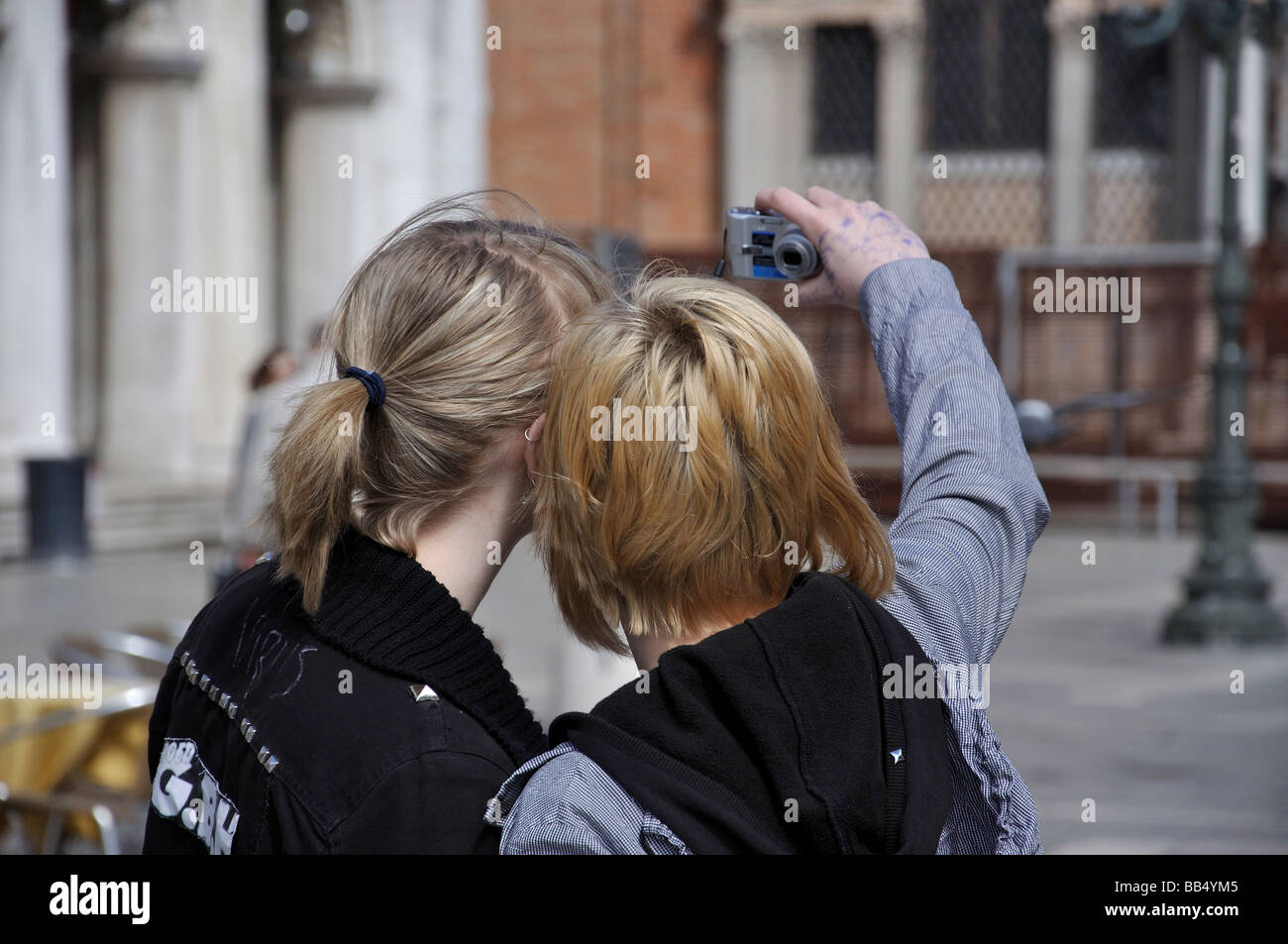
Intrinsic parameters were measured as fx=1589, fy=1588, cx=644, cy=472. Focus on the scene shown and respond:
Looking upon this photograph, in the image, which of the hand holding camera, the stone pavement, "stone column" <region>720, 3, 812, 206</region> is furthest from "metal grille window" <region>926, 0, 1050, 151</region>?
the hand holding camera

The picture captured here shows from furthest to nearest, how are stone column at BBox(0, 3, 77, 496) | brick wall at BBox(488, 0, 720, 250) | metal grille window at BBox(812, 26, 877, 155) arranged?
1. brick wall at BBox(488, 0, 720, 250)
2. metal grille window at BBox(812, 26, 877, 155)
3. stone column at BBox(0, 3, 77, 496)

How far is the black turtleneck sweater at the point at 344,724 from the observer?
1393mm

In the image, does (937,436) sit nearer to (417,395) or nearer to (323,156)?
(417,395)

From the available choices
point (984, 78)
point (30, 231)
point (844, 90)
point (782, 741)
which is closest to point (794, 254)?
point (782, 741)

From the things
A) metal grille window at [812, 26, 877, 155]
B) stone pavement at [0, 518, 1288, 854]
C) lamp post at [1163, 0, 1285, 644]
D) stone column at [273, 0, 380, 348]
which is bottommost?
stone pavement at [0, 518, 1288, 854]

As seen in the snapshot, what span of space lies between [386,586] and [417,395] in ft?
0.62

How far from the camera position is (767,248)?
174 cm

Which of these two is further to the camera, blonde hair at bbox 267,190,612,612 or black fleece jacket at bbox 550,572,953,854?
blonde hair at bbox 267,190,612,612

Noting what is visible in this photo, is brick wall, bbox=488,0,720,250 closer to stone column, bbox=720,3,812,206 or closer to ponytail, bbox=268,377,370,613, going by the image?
stone column, bbox=720,3,812,206

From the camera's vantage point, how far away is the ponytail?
1.54 metres

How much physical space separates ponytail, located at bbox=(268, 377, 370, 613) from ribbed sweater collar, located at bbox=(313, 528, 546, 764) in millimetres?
30

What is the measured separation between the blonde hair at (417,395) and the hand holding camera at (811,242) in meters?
0.21

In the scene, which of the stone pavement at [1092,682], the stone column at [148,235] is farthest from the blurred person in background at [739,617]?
the stone column at [148,235]
